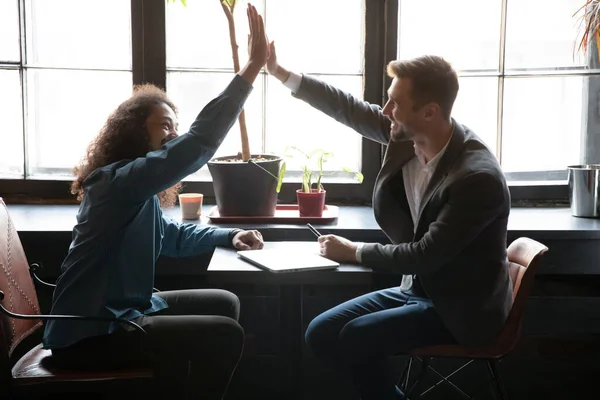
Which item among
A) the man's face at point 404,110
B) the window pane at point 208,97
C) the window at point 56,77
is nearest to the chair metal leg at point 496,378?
the man's face at point 404,110

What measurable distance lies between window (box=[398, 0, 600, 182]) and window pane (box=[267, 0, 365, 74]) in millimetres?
209

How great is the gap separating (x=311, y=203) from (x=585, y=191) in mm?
1154

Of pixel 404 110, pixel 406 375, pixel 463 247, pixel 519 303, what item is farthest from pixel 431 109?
pixel 406 375

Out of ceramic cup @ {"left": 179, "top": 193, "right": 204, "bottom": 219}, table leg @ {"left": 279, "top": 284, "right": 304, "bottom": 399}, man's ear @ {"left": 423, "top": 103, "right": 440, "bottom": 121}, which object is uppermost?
man's ear @ {"left": 423, "top": 103, "right": 440, "bottom": 121}

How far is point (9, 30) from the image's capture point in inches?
128

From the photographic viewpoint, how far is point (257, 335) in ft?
10.8

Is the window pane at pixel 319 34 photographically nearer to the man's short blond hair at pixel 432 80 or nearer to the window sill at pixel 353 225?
the window sill at pixel 353 225

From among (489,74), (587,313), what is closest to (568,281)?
(587,313)

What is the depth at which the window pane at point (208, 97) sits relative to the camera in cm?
330

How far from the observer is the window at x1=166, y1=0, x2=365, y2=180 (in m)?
3.27

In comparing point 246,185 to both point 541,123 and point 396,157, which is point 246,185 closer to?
point 396,157

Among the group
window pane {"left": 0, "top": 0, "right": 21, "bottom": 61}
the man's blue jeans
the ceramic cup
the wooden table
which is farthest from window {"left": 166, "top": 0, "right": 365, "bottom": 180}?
the man's blue jeans

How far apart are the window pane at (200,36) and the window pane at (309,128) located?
24cm

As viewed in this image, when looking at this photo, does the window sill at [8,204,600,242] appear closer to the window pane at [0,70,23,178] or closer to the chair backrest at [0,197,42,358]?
the window pane at [0,70,23,178]
